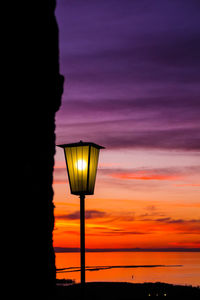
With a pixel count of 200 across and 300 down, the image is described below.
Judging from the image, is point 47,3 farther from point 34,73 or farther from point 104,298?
point 104,298

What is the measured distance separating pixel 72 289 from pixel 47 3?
1162cm

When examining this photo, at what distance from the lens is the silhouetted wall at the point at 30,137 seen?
2146 mm

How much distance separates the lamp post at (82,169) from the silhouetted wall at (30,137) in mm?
2282

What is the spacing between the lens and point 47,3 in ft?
8.72

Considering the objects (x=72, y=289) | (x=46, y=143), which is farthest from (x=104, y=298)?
(x=46, y=143)

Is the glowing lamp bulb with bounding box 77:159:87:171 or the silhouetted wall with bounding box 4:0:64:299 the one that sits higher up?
the glowing lamp bulb with bounding box 77:159:87:171

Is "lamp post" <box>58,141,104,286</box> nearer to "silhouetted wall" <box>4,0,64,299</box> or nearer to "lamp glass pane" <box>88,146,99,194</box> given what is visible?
"lamp glass pane" <box>88,146,99,194</box>

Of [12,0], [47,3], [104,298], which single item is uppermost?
[47,3]

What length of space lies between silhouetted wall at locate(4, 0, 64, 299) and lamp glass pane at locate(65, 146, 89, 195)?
2.28 metres

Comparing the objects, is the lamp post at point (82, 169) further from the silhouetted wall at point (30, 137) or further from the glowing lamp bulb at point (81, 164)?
the silhouetted wall at point (30, 137)

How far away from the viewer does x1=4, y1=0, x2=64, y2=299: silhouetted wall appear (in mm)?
2146

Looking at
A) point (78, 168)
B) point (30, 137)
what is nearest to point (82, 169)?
point (78, 168)

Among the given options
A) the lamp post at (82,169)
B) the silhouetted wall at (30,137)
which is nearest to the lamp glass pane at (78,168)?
the lamp post at (82,169)

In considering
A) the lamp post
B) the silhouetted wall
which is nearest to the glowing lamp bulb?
the lamp post
